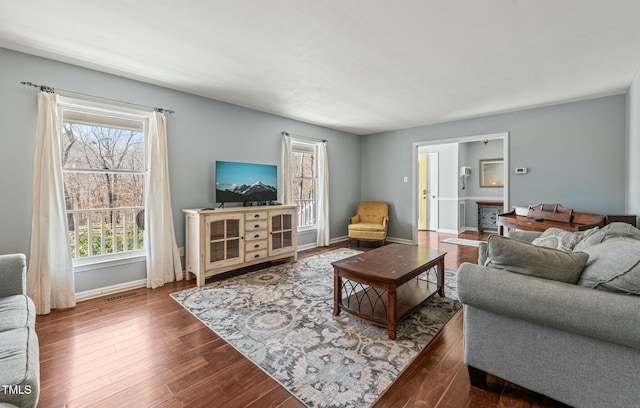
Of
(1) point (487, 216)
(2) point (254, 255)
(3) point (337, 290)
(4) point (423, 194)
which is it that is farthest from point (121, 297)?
(1) point (487, 216)

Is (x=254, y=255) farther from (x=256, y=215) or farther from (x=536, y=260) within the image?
(x=536, y=260)

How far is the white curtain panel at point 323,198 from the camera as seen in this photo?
5422 millimetres

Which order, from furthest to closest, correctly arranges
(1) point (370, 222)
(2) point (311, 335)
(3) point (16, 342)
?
(1) point (370, 222), (2) point (311, 335), (3) point (16, 342)

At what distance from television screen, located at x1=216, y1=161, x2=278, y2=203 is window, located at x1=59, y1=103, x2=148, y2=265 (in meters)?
0.93

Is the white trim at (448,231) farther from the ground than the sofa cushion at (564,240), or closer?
closer

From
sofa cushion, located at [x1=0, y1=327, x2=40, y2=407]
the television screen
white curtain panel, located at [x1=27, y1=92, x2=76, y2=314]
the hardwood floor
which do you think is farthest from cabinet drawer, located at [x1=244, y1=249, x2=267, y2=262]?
sofa cushion, located at [x1=0, y1=327, x2=40, y2=407]

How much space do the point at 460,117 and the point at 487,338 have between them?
4.36 metres

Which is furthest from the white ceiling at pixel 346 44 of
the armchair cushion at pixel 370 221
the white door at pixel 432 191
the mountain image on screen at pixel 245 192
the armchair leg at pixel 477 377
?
the white door at pixel 432 191

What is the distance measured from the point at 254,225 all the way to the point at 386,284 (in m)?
2.21

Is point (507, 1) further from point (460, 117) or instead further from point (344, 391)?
point (460, 117)

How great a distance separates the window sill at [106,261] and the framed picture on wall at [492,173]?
777 cm

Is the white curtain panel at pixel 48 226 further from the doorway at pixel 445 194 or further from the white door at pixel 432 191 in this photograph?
the white door at pixel 432 191

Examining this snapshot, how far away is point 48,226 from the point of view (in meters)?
2.60

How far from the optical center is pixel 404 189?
5.80 meters
